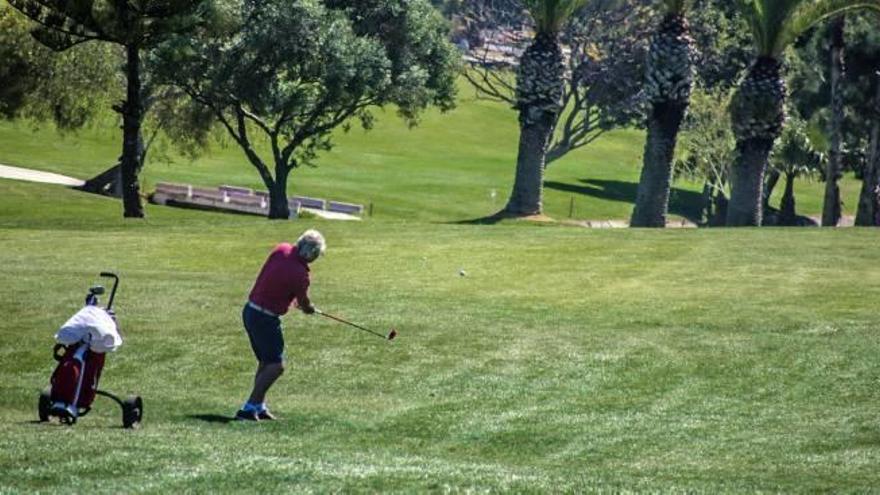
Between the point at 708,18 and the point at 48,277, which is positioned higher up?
the point at 708,18

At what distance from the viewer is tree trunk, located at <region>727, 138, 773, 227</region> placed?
147 feet

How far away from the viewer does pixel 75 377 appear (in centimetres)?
1623

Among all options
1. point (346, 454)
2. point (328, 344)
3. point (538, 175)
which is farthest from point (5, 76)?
point (346, 454)

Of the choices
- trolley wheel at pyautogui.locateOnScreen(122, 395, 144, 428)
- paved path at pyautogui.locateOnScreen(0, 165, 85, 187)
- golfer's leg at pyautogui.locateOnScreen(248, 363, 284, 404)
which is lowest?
paved path at pyautogui.locateOnScreen(0, 165, 85, 187)

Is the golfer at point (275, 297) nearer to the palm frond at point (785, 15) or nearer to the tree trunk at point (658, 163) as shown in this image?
the palm frond at point (785, 15)

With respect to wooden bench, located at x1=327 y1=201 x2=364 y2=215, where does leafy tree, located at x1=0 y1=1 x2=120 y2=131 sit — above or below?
above

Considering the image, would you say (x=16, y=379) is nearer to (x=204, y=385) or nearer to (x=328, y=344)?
(x=204, y=385)

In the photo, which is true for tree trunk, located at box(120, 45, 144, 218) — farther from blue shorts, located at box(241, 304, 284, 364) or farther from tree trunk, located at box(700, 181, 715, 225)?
tree trunk, located at box(700, 181, 715, 225)

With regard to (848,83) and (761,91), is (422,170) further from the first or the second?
(761,91)

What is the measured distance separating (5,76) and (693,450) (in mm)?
46529

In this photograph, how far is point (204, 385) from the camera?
2061cm

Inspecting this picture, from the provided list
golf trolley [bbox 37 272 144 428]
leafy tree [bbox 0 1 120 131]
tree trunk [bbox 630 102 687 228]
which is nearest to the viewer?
golf trolley [bbox 37 272 144 428]

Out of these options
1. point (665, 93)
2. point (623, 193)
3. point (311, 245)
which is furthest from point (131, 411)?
point (623, 193)

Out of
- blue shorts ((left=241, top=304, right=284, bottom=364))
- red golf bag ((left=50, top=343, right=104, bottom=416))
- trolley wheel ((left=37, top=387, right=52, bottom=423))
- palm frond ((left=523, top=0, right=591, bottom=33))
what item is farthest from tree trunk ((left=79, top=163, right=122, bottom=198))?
red golf bag ((left=50, top=343, right=104, bottom=416))
